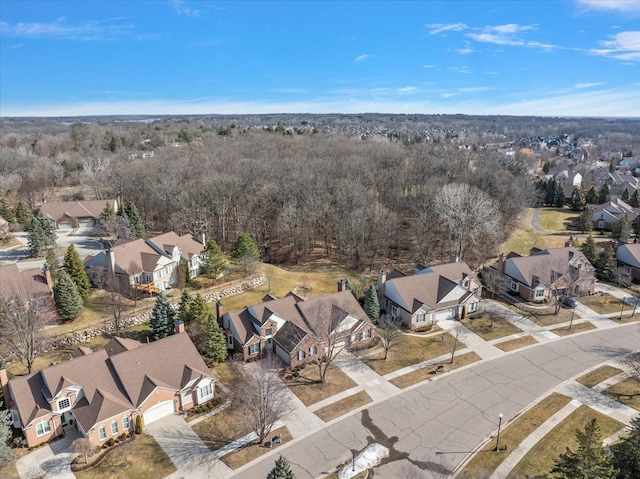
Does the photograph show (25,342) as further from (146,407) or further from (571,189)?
(571,189)

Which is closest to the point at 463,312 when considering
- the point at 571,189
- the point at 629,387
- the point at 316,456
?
the point at 629,387

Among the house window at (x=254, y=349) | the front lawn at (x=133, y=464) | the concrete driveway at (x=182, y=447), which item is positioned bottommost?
the front lawn at (x=133, y=464)

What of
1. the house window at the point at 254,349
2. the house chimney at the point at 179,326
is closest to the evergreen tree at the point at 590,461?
the house window at the point at 254,349

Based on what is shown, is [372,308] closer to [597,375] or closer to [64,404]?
[597,375]

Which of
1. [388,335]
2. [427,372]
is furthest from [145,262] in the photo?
[427,372]

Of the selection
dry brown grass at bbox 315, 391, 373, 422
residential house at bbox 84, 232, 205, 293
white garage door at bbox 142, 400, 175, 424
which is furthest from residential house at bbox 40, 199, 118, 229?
dry brown grass at bbox 315, 391, 373, 422

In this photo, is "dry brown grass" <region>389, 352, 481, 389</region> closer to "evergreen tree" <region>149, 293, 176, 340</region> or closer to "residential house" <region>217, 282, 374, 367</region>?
"residential house" <region>217, 282, 374, 367</region>

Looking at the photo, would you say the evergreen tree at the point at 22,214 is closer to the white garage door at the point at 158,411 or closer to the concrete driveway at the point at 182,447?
the white garage door at the point at 158,411
